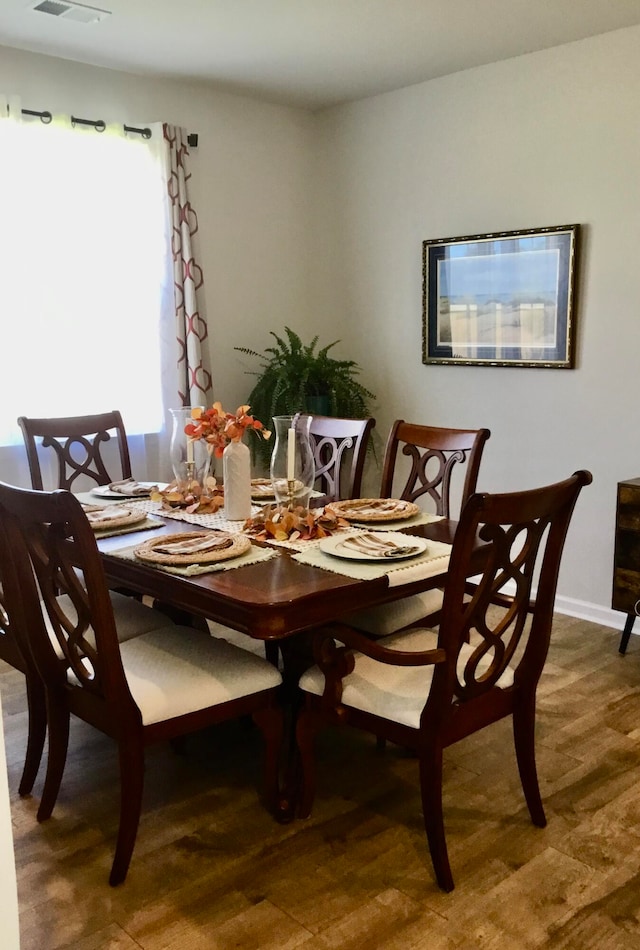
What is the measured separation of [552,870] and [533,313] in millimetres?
2492

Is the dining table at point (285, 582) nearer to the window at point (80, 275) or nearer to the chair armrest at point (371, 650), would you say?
the chair armrest at point (371, 650)

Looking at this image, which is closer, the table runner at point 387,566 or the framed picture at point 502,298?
the table runner at point 387,566

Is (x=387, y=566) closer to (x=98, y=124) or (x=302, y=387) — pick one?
(x=302, y=387)

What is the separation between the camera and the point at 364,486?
4.86m

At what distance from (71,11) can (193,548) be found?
228 cm

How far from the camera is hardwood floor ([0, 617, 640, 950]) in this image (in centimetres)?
183

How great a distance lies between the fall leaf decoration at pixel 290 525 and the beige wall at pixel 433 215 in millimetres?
1735

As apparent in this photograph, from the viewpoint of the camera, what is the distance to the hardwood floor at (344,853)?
1833mm

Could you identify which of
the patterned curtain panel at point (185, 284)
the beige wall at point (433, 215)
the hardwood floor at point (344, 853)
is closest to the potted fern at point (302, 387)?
the beige wall at point (433, 215)

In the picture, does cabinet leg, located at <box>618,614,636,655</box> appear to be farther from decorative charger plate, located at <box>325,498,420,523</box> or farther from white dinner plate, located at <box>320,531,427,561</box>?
white dinner plate, located at <box>320,531,427,561</box>

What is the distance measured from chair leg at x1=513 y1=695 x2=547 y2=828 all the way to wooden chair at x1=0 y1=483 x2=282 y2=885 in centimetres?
63

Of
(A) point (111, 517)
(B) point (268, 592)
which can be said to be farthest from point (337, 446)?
(B) point (268, 592)

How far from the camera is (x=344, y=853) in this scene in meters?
2.09

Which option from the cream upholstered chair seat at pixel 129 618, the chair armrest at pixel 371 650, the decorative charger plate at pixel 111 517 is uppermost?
the decorative charger plate at pixel 111 517
